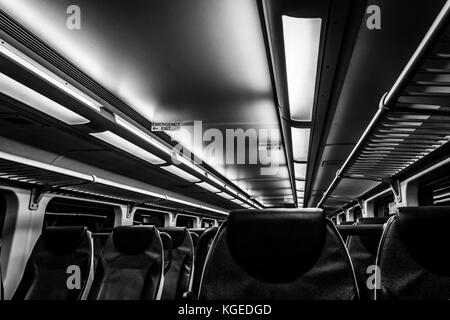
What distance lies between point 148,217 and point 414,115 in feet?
28.2

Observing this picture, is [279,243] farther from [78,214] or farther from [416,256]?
[78,214]

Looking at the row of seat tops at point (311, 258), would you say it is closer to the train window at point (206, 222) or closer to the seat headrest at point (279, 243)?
the seat headrest at point (279, 243)

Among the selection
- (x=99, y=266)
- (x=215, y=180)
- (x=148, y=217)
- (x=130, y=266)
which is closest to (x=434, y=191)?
(x=215, y=180)

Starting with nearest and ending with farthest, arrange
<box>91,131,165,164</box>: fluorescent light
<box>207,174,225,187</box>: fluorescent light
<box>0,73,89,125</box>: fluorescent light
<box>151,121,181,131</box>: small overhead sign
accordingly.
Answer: <box>0,73,89,125</box>: fluorescent light, <box>91,131,165,164</box>: fluorescent light, <box>151,121,181,131</box>: small overhead sign, <box>207,174,225,187</box>: fluorescent light

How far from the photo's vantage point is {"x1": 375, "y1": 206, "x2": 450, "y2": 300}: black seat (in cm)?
165

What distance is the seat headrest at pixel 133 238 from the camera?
3342 mm

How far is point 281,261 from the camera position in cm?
160

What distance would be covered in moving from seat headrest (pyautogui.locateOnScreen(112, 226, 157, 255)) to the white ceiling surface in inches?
47.8

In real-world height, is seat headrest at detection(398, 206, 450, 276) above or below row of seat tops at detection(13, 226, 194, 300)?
above

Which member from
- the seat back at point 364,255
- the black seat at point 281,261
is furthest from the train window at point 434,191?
the black seat at point 281,261

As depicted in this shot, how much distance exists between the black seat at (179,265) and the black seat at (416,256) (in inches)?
105

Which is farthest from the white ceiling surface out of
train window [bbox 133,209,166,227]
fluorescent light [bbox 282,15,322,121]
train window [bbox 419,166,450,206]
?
train window [bbox 133,209,166,227]

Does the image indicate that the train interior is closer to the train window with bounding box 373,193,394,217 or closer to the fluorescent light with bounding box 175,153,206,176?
the fluorescent light with bounding box 175,153,206,176

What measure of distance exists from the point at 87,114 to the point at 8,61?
82cm
